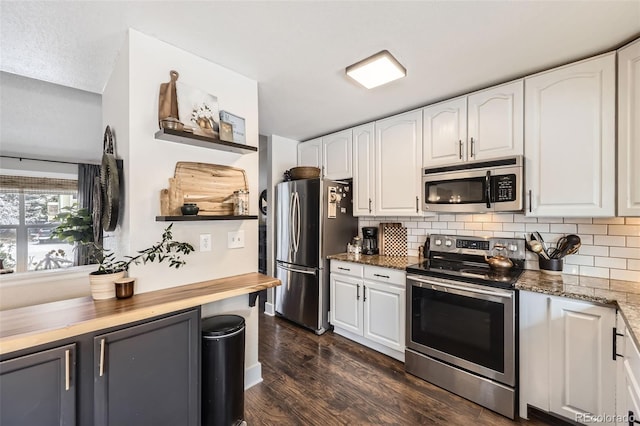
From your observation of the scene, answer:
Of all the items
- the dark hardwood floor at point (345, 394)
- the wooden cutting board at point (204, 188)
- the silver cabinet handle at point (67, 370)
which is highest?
the wooden cutting board at point (204, 188)

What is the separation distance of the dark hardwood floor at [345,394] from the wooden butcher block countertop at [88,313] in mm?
952

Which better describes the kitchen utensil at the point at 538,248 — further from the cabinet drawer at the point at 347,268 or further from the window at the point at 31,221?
the window at the point at 31,221

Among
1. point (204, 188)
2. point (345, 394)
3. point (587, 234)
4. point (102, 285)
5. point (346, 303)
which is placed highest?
point (204, 188)

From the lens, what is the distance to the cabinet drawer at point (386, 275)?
2396mm

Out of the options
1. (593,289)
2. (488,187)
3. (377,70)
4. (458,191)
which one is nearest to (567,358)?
(593,289)

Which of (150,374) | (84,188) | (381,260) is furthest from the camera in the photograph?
(84,188)

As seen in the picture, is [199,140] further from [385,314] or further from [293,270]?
[385,314]

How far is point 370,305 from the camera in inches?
104

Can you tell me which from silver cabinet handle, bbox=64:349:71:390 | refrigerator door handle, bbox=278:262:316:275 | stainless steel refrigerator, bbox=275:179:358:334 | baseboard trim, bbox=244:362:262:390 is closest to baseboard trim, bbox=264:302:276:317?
stainless steel refrigerator, bbox=275:179:358:334

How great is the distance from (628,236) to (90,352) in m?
3.29

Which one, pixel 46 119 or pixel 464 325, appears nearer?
pixel 464 325

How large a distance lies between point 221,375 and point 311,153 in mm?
2809

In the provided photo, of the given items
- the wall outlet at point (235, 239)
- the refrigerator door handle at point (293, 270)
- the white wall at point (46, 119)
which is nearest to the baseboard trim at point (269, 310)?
the refrigerator door handle at point (293, 270)

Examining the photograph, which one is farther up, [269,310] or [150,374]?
[150,374]
